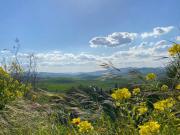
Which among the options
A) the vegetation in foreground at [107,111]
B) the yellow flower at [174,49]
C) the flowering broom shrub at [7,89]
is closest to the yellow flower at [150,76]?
the vegetation in foreground at [107,111]

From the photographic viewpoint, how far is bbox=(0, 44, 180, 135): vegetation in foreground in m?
3.57

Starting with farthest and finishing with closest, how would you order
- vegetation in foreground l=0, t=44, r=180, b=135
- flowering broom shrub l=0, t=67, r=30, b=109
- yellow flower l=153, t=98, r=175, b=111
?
1. flowering broom shrub l=0, t=67, r=30, b=109
2. vegetation in foreground l=0, t=44, r=180, b=135
3. yellow flower l=153, t=98, r=175, b=111

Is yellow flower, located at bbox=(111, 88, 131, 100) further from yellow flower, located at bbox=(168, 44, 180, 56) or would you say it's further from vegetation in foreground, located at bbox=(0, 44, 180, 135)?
yellow flower, located at bbox=(168, 44, 180, 56)

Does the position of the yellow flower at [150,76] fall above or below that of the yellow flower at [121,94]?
above

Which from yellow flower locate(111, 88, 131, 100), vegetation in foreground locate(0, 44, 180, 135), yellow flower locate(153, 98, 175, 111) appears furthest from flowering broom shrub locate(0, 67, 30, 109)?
yellow flower locate(153, 98, 175, 111)

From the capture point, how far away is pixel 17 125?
205 inches

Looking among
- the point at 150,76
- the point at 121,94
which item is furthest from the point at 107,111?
the point at 121,94

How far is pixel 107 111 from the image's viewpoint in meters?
4.98

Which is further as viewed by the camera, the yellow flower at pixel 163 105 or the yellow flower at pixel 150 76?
the yellow flower at pixel 150 76

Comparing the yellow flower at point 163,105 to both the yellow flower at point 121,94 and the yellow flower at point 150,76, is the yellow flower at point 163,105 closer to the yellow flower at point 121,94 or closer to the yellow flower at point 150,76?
the yellow flower at point 121,94

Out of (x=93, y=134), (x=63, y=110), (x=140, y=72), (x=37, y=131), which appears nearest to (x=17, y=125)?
(x=37, y=131)

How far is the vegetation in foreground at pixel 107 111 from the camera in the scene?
3.57m

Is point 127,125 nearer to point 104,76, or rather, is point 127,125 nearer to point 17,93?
point 104,76

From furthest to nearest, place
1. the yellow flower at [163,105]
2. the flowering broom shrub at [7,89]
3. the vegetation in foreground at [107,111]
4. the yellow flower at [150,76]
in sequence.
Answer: the flowering broom shrub at [7,89], the yellow flower at [150,76], the vegetation in foreground at [107,111], the yellow flower at [163,105]
